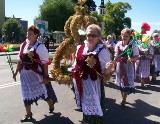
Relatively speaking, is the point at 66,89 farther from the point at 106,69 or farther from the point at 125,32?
the point at 106,69

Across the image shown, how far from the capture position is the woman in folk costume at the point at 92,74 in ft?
15.8

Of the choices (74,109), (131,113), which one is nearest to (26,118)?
(74,109)

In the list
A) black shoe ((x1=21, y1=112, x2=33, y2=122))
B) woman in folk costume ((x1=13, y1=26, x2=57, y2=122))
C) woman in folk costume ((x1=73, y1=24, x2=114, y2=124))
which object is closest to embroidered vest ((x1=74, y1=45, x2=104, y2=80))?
woman in folk costume ((x1=73, y1=24, x2=114, y2=124))

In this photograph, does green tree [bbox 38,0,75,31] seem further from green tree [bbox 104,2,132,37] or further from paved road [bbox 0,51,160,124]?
paved road [bbox 0,51,160,124]

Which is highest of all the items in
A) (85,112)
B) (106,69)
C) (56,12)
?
(56,12)

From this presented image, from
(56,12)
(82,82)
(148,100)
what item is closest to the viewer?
(82,82)

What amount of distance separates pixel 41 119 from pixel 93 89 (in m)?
1.83

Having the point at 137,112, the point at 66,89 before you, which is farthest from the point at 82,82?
the point at 66,89

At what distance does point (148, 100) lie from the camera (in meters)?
8.34

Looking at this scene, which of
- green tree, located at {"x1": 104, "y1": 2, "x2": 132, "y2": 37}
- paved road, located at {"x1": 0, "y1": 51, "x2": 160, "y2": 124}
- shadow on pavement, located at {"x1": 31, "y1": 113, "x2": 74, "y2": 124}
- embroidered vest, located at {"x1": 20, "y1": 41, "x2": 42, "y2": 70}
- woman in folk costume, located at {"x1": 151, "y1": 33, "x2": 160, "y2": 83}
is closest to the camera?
embroidered vest, located at {"x1": 20, "y1": 41, "x2": 42, "y2": 70}

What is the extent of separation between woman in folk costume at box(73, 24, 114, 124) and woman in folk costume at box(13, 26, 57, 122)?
108 centimetres

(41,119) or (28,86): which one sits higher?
(28,86)

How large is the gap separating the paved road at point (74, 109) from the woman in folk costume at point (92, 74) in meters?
1.25

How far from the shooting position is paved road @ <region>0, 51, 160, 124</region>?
6316mm
